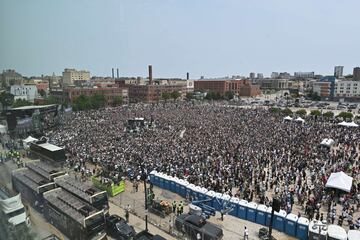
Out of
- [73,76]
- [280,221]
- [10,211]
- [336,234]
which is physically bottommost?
[280,221]

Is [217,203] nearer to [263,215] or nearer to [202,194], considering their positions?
[202,194]

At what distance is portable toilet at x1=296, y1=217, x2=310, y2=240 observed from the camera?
1045 centimetres

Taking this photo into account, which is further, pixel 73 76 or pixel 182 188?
pixel 73 76

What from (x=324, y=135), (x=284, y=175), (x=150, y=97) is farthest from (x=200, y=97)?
(x=284, y=175)

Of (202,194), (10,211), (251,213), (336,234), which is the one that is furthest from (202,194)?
(10,211)

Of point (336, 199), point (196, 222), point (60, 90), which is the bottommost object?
point (336, 199)

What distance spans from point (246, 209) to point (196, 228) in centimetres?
317

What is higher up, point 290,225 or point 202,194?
point 202,194

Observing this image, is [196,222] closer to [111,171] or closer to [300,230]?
[300,230]

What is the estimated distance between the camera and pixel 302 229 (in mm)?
10523

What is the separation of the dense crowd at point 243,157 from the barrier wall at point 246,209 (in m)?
1.59

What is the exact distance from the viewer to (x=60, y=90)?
6456cm

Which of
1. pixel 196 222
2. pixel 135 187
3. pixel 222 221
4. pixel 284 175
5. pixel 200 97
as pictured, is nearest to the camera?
pixel 196 222

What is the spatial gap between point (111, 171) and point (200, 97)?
71059 millimetres
